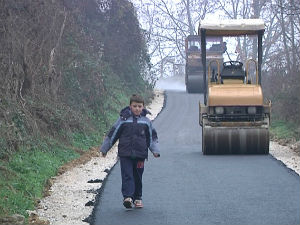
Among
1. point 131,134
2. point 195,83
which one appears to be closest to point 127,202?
point 131,134

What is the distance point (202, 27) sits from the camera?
18.2 meters

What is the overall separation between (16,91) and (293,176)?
24.0ft

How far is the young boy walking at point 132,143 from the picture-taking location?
9.59 meters

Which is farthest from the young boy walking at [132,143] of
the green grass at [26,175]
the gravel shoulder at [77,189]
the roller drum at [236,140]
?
the roller drum at [236,140]

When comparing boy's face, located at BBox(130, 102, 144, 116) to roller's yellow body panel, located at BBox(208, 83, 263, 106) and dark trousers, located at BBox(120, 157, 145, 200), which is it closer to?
dark trousers, located at BBox(120, 157, 145, 200)

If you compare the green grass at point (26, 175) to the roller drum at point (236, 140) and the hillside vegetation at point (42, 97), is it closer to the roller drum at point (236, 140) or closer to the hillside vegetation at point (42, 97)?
the hillside vegetation at point (42, 97)

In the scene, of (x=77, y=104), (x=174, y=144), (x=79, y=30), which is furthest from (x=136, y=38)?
(x=174, y=144)

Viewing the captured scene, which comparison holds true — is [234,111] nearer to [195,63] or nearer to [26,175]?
[26,175]

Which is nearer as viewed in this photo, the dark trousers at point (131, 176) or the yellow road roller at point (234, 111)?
the dark trousers at point (131, 176)

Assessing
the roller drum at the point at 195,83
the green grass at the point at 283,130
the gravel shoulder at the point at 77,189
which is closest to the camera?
the gravel shoulder at the point at 77,189

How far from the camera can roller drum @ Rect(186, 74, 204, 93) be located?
4344 cm

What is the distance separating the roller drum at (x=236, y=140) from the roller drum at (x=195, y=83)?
26.4m

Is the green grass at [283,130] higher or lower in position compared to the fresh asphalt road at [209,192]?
lower

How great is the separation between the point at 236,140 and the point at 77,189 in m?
5.81
